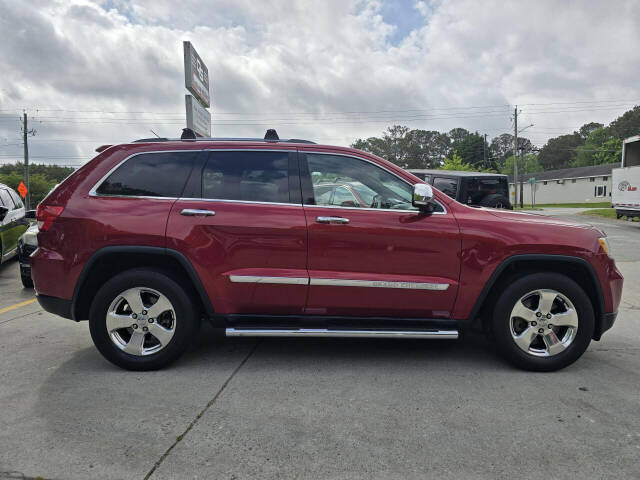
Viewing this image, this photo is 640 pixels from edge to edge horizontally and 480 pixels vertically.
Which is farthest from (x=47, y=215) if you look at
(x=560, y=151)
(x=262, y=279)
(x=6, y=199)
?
(x=560, y=151)

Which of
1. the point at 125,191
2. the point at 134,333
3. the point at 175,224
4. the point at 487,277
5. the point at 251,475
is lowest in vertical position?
the point at 251,475

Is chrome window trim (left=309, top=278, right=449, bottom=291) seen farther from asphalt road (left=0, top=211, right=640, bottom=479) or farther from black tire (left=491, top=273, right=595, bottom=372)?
asphalt road (left=0, top=211, right=640, bottom=479)

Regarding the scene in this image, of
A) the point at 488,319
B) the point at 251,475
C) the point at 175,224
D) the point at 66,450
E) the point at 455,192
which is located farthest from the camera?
the point at 455,192

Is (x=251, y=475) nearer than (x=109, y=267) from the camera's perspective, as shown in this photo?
Yes

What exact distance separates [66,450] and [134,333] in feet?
4.02

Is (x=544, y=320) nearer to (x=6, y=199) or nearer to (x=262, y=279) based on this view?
(x=262, y=279)

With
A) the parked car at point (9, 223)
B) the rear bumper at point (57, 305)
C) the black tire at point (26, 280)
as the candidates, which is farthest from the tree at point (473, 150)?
the rear bumper at point (57, 305)

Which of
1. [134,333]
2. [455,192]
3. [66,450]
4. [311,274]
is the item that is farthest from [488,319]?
[455,192]

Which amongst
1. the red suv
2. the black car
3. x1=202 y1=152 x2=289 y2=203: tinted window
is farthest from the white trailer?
→ x1=202 y1=152 x2=289 y2=203: tinted window

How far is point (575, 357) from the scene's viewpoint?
3.88m

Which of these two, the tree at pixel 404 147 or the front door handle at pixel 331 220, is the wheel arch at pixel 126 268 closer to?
the front door handle at pixel 331 220

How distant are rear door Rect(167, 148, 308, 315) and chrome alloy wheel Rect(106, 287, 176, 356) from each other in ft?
1.29

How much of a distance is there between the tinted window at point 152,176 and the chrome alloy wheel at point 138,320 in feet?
2.60

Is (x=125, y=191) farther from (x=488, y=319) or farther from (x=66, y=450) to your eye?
(x=488, y=319)
